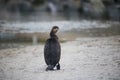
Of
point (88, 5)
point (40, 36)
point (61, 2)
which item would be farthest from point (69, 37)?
point (61, 2)

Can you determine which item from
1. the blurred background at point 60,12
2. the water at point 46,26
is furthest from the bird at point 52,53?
the blurred background at point 60,12

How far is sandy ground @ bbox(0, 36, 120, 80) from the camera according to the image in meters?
11.2

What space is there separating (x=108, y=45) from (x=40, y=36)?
7238 millimetres

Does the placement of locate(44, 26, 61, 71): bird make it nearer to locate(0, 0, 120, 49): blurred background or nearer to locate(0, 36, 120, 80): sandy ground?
locate(0, 36, 120, 80): sandy ground

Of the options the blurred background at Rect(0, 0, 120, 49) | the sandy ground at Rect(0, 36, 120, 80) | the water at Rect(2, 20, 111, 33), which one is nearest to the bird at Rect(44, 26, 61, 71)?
the sandy ground at Rect(0, 36, 120, 80)

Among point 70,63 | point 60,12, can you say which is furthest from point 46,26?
point 60,12

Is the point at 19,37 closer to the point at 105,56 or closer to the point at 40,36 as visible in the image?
the point at 40,36

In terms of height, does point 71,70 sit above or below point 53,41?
below

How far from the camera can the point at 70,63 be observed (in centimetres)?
1342

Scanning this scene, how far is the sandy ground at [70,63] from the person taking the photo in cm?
1123

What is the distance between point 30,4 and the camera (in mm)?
52281

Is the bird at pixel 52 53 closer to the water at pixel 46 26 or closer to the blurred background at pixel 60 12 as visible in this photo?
the water at pixel 46 26

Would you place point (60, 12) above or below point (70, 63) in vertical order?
above

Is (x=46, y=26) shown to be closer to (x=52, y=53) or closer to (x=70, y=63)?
(x=70, y=63)
